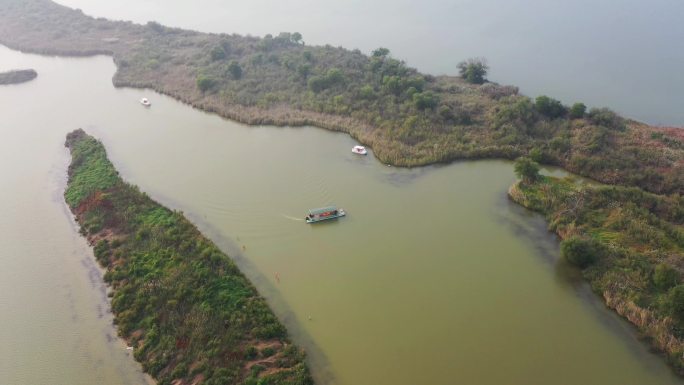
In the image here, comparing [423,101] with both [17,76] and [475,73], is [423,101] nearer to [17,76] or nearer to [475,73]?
[475,73]

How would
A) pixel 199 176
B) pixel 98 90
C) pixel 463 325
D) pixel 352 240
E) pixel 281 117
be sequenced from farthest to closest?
pixel 98 90, pixel 281 117, pixel 199 176, pixel 352 240, pixel 463 325

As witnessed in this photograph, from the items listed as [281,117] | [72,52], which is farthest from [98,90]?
[281,117]

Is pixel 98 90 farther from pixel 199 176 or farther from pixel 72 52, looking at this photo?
pixel 199 176

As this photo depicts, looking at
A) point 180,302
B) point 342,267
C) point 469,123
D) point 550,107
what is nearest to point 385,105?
point 469,123

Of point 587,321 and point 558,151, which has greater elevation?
point 558,151

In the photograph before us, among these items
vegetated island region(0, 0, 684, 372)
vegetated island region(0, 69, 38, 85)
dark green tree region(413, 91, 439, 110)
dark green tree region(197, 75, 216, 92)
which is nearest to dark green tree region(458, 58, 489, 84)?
vegetated island region(0, 0, 684, 372)

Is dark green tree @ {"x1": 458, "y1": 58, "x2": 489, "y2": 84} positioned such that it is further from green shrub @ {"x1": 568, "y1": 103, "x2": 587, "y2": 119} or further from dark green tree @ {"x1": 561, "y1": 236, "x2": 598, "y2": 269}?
dark green tree @ {"x1": 561, "y1": 236, "x2": 598, "y2": 269}

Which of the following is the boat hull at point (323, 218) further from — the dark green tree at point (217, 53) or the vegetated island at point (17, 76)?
the vegetated island at point (17, 76)
